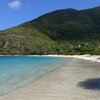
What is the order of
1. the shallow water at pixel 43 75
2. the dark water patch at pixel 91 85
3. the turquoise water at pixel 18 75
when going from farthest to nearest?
the turquoise water at pixel 18 75 < the shallow water at pixel 43 75 < the dark water patch at pixel 91 85

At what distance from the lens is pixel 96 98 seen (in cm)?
2322

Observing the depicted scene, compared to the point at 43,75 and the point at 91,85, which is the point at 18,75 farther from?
the point at 91,85

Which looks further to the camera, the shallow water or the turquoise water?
the turquoise water

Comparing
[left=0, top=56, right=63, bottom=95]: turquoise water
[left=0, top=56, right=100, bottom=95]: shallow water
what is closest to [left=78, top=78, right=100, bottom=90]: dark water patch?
[left=0, top=56, right=100, bottom=95]: shallow water

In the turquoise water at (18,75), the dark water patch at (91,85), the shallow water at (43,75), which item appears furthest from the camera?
the turquoise water at (18,75)

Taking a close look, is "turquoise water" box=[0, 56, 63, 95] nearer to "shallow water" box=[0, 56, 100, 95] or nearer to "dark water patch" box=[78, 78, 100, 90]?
"shallow water" box=[0, 56, 100, 95]

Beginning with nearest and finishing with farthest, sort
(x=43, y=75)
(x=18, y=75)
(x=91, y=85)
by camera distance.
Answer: (x=91, y=85), (x=43, y=75), (x=18, y=75)

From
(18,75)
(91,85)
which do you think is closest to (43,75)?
(18,75)

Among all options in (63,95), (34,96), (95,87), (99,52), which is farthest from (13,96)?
(99,52)

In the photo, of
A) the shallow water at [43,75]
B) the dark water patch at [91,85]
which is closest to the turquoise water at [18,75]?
the shallow water at [43,75]

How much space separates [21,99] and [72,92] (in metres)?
5.13

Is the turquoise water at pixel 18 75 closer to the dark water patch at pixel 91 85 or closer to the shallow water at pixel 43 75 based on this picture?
the shallow water at pixel 43 75

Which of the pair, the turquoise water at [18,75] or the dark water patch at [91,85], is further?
the turquoise water at [18,75]

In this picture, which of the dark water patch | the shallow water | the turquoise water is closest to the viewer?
the dark water patch
